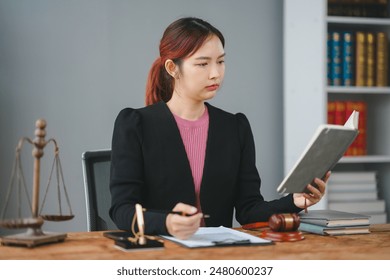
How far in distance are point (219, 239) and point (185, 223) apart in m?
0.11

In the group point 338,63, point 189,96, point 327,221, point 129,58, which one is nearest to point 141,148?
point 189,96

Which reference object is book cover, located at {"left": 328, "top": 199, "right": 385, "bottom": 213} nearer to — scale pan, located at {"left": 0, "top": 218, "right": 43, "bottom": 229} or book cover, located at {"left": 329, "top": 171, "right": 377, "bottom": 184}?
book cover, located at {"left": 329, "top": 171, "right": 377, "bottom": 184}

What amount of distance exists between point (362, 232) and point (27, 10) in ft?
7.97

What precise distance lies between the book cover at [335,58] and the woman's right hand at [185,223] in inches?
92.0

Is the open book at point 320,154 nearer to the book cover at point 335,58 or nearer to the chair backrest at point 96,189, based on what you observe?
the chair backrest at point 96,189

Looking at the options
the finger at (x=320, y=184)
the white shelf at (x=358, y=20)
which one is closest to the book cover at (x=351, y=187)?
the white shelf at (x=358, y=20)

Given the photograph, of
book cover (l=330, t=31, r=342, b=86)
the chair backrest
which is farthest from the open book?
book cover (l=330, t=31, r=342, b=86)

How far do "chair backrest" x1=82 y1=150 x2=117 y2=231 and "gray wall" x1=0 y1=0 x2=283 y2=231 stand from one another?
4.36 feet

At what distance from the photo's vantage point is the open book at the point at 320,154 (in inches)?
55.1

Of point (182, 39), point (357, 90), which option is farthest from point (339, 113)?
point (182, 39)

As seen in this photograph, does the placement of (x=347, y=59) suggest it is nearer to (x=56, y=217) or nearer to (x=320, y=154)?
(x=320, y=154)

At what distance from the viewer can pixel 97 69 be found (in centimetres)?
347

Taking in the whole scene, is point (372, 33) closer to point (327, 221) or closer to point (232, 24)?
point (232, 24)

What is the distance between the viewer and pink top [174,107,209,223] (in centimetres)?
187
